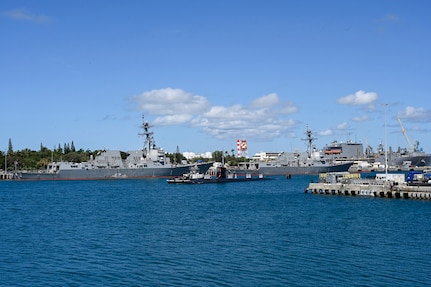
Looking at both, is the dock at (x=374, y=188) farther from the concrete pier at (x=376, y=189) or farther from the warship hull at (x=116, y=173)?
the warship hull at (x=116, y=173)

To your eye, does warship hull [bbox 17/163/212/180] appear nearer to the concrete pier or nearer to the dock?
the dock

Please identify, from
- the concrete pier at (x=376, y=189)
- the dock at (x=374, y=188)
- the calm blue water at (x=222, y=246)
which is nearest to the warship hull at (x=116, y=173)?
the dock at (x=374, y=188)

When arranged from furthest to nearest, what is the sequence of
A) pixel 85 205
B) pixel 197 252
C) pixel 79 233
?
pixel 85 205 < pixel 79 233 < pixel 197 252

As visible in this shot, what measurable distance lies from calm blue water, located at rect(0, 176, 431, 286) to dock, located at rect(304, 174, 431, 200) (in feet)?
12.0

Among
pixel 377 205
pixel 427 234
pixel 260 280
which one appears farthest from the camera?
pixel 377 205

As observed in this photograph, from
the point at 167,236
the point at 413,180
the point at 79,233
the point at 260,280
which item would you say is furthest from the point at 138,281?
the point at 413,180

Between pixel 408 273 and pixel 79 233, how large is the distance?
27.3 m

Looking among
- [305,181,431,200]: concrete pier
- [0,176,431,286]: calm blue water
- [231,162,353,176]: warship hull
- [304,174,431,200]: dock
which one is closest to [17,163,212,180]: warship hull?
[231,162,353,176]: warship hull

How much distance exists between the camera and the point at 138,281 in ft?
89.5

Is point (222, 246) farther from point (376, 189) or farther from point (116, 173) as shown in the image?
point (116, 173)

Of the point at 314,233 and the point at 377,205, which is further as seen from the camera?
the point at 377,205

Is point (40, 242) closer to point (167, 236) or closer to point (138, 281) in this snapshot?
point (167, 236)

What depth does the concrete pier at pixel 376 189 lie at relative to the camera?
2552 inches

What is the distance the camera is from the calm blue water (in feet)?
91.1
